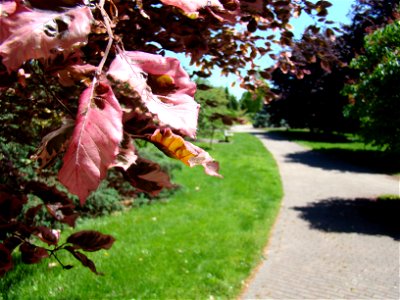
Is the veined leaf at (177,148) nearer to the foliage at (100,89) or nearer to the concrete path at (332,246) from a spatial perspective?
the foliage at (100,89)

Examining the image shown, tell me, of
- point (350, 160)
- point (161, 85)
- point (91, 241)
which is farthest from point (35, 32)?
point (350, 160)

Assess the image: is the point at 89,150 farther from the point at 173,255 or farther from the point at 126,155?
the point at 173,255

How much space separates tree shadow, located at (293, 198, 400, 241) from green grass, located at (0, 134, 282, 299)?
882mm

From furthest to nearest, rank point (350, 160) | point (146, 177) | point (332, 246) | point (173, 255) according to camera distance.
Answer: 1. point (350, 160)
2. point (332, 246)
3. point (173, 255)
4. point (146, 177)

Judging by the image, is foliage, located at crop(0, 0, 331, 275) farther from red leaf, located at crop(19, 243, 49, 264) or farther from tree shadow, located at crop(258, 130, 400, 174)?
tree shadow, located at crop(258, 130, 400, 174)

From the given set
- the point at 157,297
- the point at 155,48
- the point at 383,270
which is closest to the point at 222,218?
the point at 383,270

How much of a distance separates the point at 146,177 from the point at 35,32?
70cm

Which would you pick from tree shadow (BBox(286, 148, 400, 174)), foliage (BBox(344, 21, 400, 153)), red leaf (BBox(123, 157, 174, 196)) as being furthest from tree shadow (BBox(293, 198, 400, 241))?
red leaf (BBox(123, 157, 174, 196))

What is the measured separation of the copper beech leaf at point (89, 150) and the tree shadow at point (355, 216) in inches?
275

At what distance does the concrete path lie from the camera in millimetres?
4582

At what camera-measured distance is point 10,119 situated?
212cm

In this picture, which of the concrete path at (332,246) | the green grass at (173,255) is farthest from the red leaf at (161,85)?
the concrete path at (332,246)

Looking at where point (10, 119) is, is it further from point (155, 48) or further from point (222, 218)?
point (222, 218)

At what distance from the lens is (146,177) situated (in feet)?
3.91
